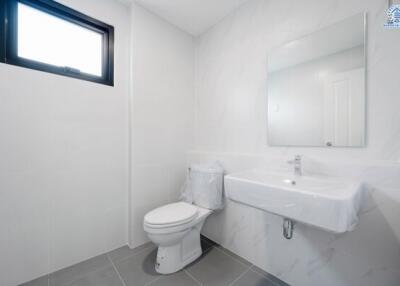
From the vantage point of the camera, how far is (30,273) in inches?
48.6

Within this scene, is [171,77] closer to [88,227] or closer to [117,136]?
[117,136]

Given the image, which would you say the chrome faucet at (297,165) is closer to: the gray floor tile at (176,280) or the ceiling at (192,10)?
the gray floor tile at (176,280)

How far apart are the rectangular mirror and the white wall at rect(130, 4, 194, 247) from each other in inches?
39.6

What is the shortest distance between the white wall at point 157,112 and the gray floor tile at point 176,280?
1.64ft

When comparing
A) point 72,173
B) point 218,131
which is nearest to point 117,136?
point 72,173

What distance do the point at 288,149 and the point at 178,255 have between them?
1.20 metres

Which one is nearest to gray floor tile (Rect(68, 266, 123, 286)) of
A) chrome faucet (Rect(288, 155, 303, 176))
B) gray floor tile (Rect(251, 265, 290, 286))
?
gray floor tile (Rect(251, 265, 290, 286))

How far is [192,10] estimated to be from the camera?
5.46 ft

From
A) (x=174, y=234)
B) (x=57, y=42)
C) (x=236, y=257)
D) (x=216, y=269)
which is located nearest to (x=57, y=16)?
(x=57, y=42)

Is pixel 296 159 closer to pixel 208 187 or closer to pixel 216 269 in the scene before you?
pixel 208 187

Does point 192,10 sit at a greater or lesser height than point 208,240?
greater

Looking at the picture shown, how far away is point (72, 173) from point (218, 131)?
134 cm

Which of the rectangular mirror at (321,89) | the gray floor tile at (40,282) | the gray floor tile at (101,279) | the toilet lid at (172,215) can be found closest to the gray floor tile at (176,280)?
the gray floor tile at (101,279)

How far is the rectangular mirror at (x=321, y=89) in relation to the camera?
101 cm
